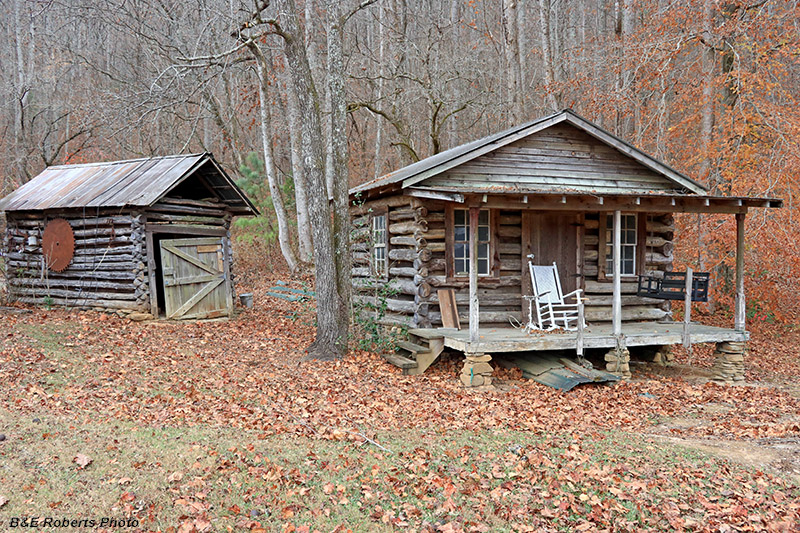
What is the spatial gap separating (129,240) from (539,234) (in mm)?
9970

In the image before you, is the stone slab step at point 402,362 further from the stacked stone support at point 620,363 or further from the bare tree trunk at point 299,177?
the bare tree trunk at point 299,177

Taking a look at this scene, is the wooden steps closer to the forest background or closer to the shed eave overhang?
the shed eave overhang

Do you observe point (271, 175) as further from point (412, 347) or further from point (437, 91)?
point (412, 347)

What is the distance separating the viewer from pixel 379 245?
46.8ft

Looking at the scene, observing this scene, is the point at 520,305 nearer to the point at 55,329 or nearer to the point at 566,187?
the point at 566,187

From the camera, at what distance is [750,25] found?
16.0 metres

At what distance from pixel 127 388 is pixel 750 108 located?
18138mm

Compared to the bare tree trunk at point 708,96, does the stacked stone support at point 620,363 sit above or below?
below

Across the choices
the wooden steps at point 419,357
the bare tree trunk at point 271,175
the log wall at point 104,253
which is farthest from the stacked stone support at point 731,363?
the bare tree trunk at point 271,175

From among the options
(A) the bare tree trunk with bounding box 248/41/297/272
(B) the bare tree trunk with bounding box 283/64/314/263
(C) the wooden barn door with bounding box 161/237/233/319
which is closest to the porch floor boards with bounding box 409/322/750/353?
(C) the wooden barn door with bounding box 161/237/233/319

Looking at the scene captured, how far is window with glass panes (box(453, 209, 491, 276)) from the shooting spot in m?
12.4

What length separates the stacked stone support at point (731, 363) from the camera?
38.8 feet

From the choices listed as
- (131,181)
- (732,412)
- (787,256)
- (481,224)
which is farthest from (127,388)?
(787,256)

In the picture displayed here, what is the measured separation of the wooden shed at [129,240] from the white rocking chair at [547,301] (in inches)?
331
